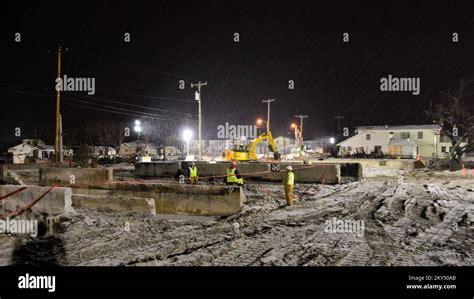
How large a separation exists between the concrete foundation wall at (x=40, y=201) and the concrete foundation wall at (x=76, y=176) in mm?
3723

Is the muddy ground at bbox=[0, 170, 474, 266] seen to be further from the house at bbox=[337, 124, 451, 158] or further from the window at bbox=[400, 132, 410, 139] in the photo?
the window at bbox=[400, 132, 410, 139]

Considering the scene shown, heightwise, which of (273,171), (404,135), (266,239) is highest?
(404,135)

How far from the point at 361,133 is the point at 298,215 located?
186ft

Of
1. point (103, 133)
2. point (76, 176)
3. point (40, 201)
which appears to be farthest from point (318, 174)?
point (103, 133)

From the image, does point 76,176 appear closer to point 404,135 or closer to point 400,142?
point 400,142

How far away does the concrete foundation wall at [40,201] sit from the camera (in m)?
10.5

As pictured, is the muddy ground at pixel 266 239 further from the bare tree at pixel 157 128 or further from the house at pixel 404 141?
the bare tree at pixel 157 128

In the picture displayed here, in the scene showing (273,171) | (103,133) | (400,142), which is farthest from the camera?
(103,133)

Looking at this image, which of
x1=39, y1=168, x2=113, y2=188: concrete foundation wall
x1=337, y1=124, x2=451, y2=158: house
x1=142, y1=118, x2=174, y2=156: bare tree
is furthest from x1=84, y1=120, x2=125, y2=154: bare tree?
x1=39, y1=168, x2=113, y2=188: concrete foundation wall

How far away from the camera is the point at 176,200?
1263 centimetres

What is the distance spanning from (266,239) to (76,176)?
403 inches
